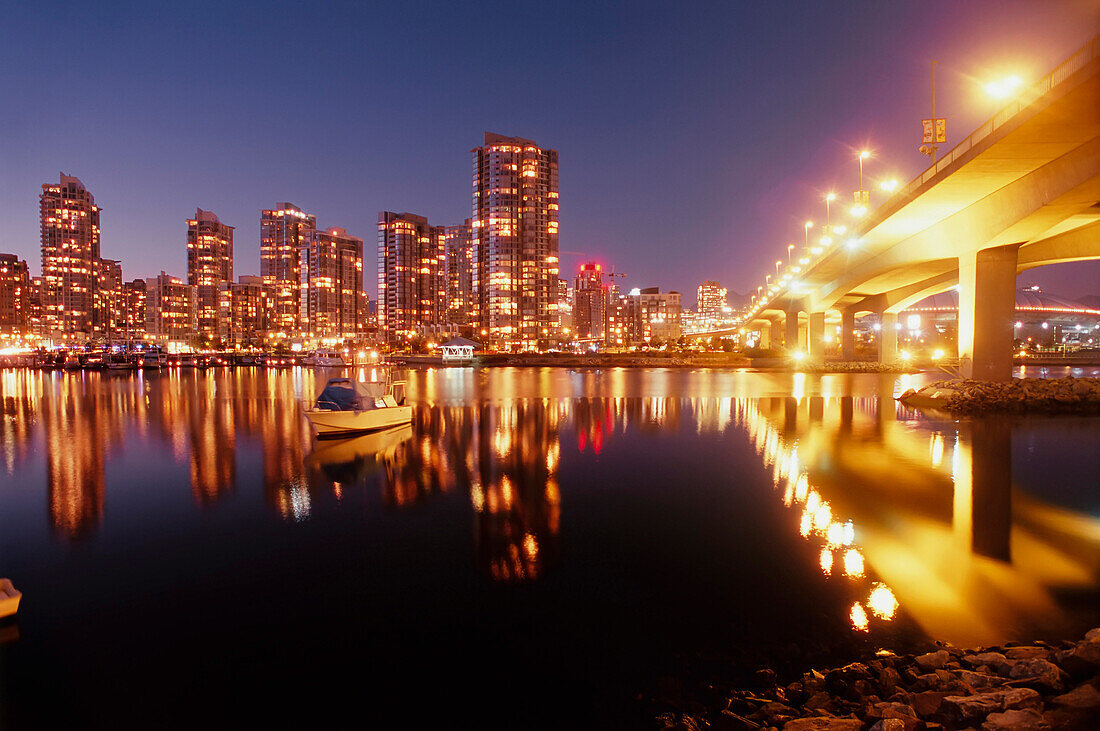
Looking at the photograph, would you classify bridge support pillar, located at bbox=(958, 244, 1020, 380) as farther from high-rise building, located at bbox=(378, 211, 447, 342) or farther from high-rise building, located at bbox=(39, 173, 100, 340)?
high-rise building, located at bbox=(39, 173, 100, 340)

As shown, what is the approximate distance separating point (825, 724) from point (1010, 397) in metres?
28.6

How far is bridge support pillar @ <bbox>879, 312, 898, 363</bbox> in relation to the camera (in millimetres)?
67188

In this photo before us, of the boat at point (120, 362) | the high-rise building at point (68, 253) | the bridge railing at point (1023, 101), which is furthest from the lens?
the high-rise building at point (68, 253)

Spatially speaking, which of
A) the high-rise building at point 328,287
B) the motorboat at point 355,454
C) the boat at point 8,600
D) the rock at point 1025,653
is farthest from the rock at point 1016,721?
the high-rise building at point 328,287

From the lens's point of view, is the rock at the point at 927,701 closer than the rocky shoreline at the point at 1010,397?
Yes

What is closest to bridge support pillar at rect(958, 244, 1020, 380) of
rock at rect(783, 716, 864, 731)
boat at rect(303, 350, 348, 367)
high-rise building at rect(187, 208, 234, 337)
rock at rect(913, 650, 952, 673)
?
rock at rect(913, 650, 952, 673)

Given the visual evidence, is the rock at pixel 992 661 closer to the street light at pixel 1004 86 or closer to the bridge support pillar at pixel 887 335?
the street light at pixel 1004 86

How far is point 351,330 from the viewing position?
196 meters

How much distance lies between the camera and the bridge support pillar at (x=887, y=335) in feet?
220

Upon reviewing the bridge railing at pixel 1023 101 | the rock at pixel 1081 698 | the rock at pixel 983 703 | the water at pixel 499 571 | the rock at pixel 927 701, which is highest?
the bridge railing at pixel 1023 101

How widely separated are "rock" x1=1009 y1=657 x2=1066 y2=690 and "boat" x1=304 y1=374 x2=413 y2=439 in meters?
16.9

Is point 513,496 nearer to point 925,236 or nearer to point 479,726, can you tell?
point 479,726

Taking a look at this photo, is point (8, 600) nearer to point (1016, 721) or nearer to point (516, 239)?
point (1016, 721)

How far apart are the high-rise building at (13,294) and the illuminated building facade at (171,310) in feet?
127
